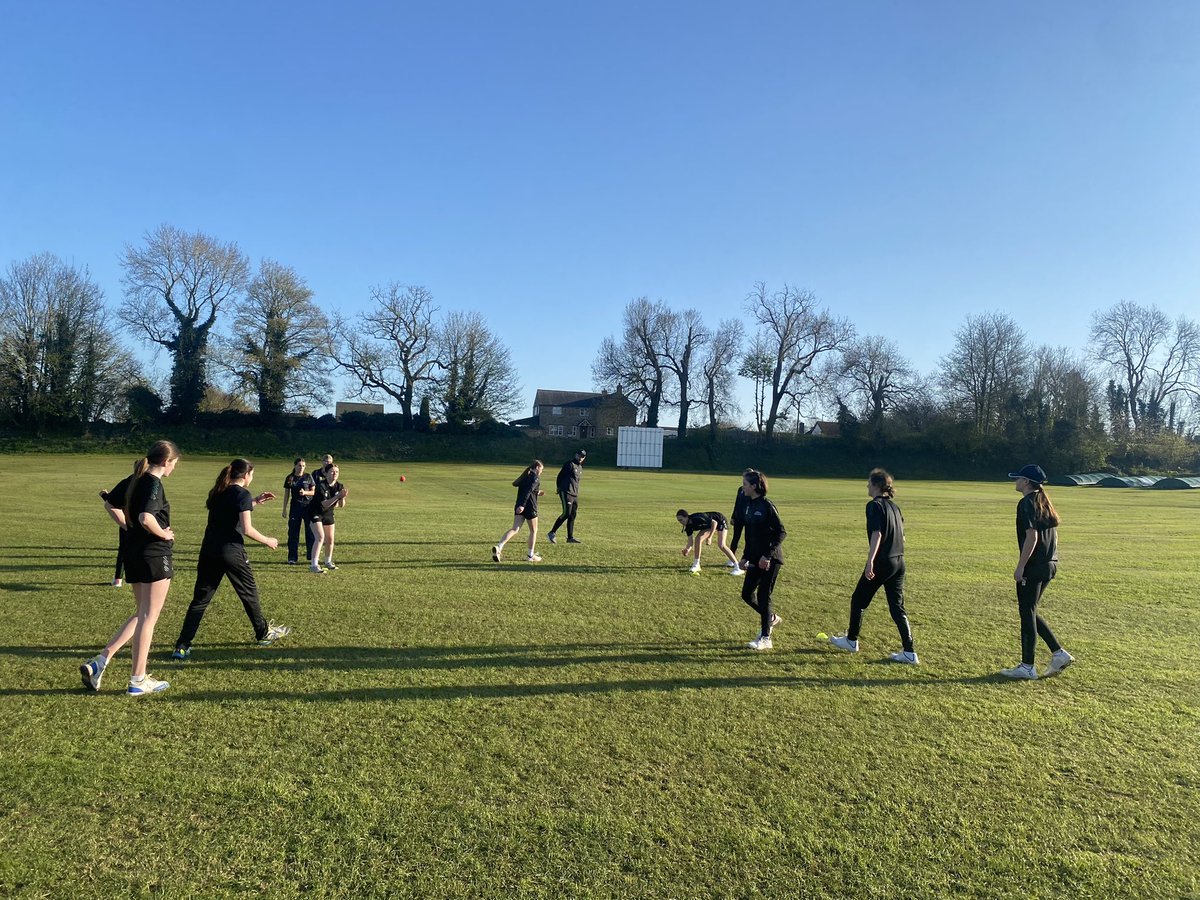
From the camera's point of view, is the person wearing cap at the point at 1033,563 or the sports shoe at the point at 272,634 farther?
the sports shoe at the point at 272,634

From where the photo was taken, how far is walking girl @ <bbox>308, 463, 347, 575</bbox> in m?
11.3

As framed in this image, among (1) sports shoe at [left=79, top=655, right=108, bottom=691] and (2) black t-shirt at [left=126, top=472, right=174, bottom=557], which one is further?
(1) sports shoe at [left=79, top=655, right=108, bottom=691]

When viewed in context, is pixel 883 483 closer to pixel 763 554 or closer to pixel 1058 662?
pixel 763 554

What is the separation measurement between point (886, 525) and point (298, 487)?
9.16m

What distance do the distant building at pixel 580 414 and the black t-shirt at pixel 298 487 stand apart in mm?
60637

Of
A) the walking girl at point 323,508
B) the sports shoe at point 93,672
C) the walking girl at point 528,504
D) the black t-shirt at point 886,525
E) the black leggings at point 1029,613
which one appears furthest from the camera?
the walking girl at point 528,504

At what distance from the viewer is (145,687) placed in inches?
229

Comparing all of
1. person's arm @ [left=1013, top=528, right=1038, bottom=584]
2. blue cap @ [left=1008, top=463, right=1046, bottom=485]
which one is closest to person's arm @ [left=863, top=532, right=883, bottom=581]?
person's arm @ [left=1013, top=528, right=1038, bottom=584]

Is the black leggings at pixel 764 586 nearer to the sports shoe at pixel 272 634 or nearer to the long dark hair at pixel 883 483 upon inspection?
the long dark hair at pixel 883 483

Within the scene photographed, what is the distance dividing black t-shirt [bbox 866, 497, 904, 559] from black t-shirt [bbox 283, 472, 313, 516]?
8.59 meters

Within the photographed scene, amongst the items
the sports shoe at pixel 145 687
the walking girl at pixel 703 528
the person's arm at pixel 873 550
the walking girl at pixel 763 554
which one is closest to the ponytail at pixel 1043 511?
the person's arm at pixel 873 550

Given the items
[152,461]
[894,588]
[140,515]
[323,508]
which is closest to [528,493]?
[323,508]

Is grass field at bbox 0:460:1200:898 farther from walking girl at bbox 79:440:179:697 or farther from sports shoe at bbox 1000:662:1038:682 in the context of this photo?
walking girl at bbox 79:440:179:697

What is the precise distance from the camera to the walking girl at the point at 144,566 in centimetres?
568
